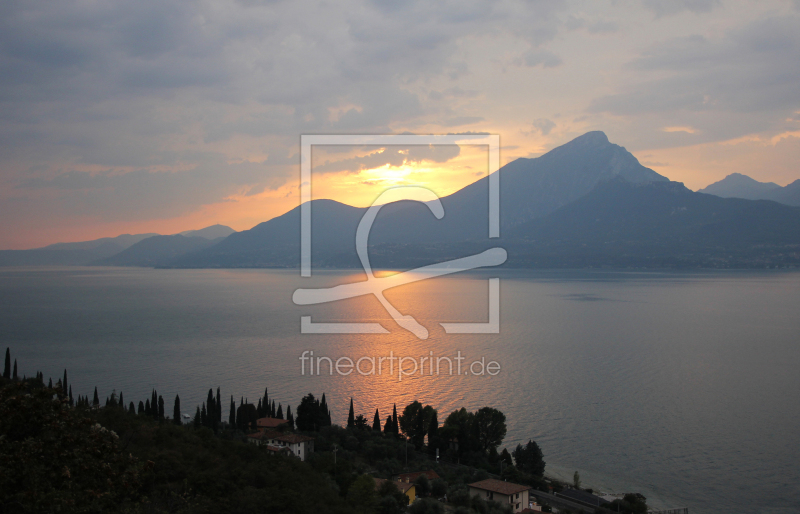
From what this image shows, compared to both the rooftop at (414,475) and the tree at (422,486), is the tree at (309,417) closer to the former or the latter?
the rooftop at (414,475)

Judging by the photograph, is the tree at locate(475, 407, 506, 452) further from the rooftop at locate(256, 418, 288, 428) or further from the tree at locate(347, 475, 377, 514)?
the tree at locate(347, 475, 377, 514)

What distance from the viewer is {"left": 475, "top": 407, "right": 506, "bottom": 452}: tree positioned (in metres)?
31.3

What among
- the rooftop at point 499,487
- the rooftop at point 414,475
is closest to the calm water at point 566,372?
the rooftop at point 499,487

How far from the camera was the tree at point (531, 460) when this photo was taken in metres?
27.9

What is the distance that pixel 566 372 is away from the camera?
5084cm

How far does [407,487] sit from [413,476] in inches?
89.1

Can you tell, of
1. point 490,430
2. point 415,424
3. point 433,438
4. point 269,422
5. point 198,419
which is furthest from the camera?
point 415,424

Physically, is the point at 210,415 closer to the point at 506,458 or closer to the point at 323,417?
the point at 323,417

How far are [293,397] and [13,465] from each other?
3264 centimetres

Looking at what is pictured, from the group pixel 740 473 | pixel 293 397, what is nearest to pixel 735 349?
pixel 740 473

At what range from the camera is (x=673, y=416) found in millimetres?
37875

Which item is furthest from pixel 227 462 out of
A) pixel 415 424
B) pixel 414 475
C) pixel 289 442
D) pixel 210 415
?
pixel 415 424

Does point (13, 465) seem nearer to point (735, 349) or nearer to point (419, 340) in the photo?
point (419, 340)

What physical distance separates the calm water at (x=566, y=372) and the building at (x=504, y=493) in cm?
678
